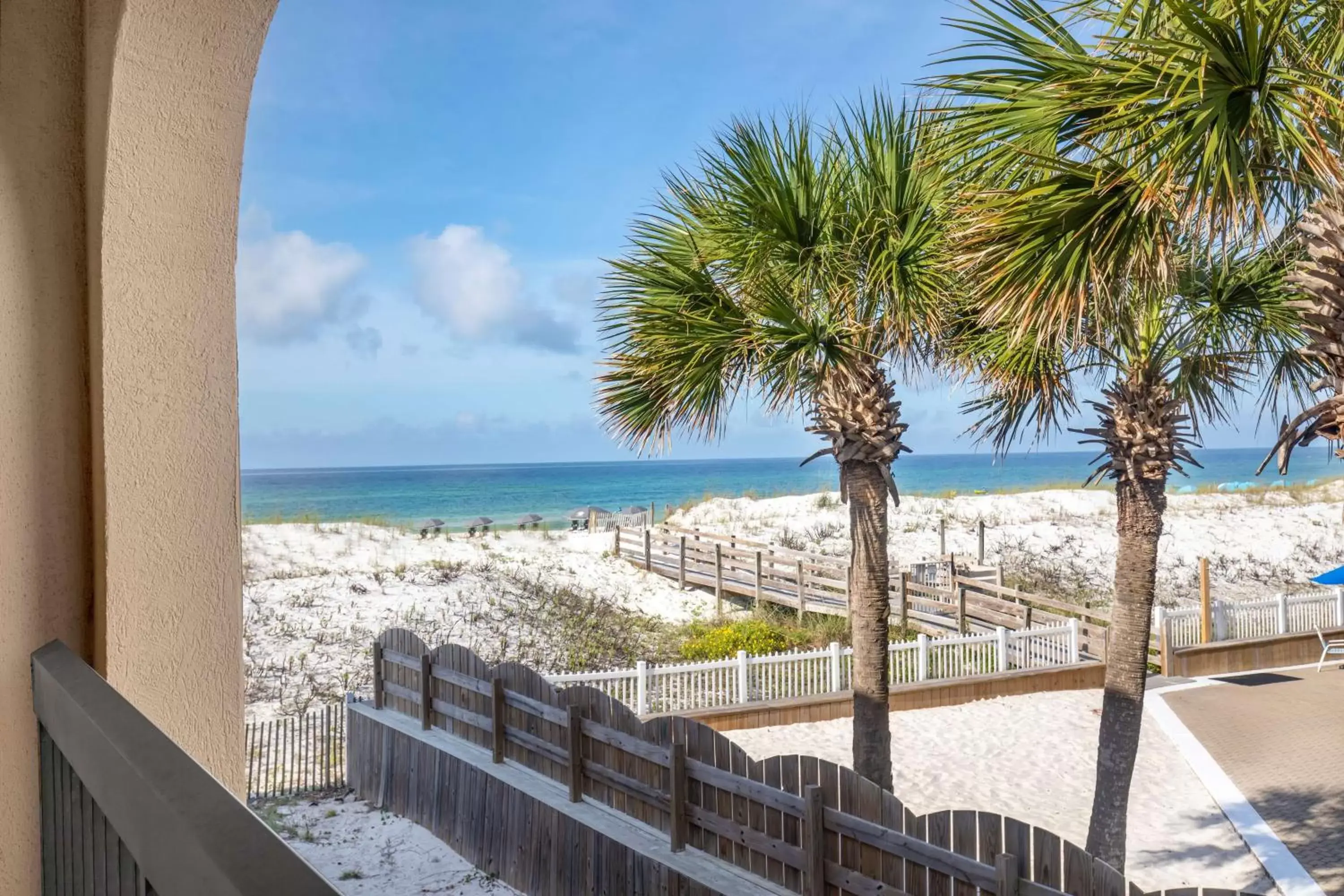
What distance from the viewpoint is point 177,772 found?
76cm

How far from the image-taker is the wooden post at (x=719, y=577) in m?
16.7

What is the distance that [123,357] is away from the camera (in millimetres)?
1989

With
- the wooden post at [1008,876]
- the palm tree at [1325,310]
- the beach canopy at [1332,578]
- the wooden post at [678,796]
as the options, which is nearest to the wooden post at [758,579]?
the beach canopy at [1332,578]

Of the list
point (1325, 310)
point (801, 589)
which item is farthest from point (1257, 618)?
point (1325, 310)

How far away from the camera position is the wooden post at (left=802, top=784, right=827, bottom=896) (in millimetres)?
4582

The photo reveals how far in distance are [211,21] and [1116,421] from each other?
633cm

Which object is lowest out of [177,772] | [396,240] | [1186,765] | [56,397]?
[1186,765]

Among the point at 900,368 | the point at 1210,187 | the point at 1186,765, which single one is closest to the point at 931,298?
the point at 900,368

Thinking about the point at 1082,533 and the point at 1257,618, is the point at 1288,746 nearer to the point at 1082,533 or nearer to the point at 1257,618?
the point at 1257,618

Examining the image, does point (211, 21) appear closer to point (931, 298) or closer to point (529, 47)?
point (931, 298)

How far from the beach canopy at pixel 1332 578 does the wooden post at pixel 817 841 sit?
36.1 ft

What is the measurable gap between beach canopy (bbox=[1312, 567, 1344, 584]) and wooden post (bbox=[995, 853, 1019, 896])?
1124cm

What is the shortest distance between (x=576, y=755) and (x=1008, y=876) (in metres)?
3.26

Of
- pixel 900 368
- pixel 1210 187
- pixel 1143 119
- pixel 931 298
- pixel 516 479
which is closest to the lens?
pixel 1143 119
